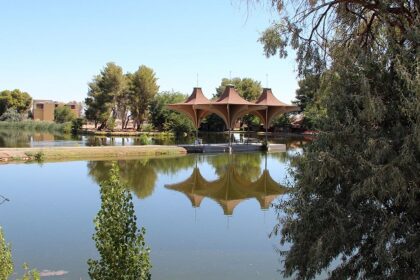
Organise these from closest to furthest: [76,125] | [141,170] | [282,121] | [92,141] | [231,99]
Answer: [141,170], [231,99], [92,141], [282,121], [76,125]

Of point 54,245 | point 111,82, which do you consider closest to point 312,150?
point 54,245

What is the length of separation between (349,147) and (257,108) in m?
33.5

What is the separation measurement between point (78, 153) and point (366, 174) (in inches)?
998

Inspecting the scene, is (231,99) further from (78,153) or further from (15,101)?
(15,101)

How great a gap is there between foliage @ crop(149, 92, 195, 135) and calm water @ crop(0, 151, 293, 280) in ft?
103

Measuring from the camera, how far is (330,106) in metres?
5.38

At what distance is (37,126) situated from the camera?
7025 centimetres

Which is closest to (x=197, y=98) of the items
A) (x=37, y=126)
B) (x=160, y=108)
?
(x=160, y=108)

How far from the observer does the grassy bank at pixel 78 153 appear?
25891mm

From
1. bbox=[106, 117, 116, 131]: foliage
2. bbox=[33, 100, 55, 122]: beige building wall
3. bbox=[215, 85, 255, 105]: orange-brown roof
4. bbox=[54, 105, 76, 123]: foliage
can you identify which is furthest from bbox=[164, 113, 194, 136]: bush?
bbox=[33, 100, 55, 122]: beige building wall

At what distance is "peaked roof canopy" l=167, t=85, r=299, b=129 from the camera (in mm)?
36406

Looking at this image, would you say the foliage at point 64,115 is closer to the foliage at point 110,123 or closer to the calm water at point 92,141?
the foliage at point 110,123

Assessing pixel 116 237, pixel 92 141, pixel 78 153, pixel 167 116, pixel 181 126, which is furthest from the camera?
pixel 167 116

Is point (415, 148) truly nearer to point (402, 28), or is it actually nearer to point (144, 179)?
point (402, 28)
